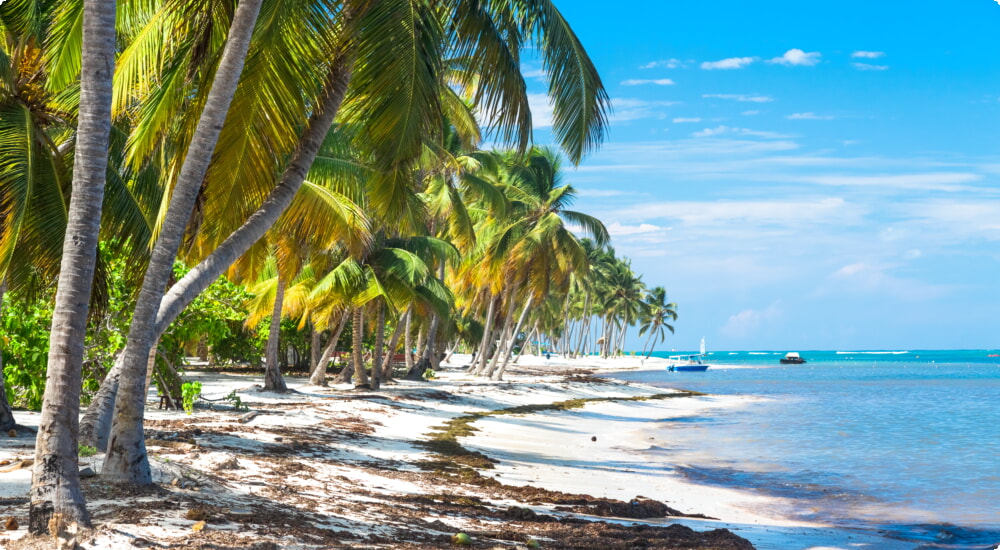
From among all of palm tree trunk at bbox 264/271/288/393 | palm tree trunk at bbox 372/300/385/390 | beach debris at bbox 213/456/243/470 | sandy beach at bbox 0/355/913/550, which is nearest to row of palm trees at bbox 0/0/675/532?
sandy beach at bbox 0/355/913/550

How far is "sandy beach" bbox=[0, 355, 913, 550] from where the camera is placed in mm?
6820

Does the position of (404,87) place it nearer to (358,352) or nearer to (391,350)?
(358,352)

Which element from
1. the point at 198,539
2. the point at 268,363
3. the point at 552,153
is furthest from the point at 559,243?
the point at 198,539

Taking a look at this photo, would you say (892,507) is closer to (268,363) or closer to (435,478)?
(435,478)

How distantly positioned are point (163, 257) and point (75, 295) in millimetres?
1486

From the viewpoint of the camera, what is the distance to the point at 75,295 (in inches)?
232

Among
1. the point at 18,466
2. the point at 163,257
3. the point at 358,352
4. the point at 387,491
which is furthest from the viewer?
the point at 358,352

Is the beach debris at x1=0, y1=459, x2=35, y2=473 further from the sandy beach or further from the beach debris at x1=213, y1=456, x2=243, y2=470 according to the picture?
the beach debris at x1=213, y1=456, x2=243, y2=470

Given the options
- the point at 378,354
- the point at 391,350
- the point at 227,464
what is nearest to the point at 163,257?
the point at 227,464

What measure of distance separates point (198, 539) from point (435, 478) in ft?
19.7

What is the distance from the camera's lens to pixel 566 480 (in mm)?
14211

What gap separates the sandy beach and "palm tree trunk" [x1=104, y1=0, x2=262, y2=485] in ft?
1.07

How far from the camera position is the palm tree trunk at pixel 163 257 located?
734cm

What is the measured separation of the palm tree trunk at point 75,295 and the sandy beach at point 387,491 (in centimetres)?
35
